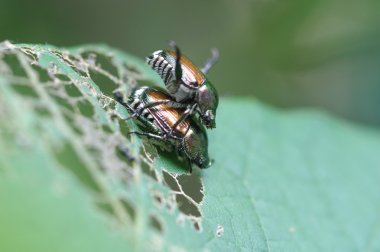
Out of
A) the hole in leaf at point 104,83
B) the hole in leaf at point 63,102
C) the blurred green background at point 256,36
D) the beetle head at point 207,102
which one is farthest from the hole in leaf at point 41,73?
the blurred green background at point 256,36

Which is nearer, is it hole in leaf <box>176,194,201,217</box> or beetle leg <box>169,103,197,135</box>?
hole in leaf <box>176,194,201,217</box>

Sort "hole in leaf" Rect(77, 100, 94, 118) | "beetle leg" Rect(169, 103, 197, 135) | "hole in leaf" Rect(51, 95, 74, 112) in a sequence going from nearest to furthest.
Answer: "hole in leaf" Rect(51, 95, 74, 112) < "hole in leaf" Rect(77, 100, 94, 118) < "beetle leg" Rect(169, 103, 197, 135)

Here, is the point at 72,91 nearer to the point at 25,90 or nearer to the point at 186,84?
the point at 25,90

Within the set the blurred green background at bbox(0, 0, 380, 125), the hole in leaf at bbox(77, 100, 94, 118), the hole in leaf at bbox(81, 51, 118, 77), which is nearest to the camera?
the hole in leaf at bbox(77, 100, 94, 118)

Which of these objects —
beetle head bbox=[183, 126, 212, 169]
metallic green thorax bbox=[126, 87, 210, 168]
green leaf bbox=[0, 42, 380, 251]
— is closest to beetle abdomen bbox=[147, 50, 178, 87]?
metallic green thorax bbox=[126, 87, 210, 168]

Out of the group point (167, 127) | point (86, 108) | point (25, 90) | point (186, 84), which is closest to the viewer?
point (25, 90)

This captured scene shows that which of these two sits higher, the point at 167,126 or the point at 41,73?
the point at 41,73

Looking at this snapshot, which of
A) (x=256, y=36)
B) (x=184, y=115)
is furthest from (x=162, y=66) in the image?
(x=256, y=36)

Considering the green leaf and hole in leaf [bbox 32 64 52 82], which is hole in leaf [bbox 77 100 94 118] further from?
hole in leaf [bbox 32 64 52 82]
